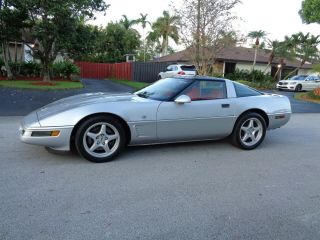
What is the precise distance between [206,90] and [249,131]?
1.11 meters

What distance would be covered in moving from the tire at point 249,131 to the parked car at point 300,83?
2006 centimetres

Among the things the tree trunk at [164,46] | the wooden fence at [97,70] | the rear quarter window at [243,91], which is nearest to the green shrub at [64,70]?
the wooden fence at [97,70]

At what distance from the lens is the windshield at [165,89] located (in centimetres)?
506

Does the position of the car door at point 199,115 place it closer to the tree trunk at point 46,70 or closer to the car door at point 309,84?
the tree trunk at point 46,70

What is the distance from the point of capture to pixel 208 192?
368cm

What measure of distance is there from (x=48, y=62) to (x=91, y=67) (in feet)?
47.2

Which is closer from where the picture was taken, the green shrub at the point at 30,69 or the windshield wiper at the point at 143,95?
the windshield wiper at the point at 143,95

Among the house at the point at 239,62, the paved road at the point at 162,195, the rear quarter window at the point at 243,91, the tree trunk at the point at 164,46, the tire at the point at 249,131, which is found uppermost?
the tree trunk at the point at 164,46

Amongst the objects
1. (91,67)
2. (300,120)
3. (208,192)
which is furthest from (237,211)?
(91,67)

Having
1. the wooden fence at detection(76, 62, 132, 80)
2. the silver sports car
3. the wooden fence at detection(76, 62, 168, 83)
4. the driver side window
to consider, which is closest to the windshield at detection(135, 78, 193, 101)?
the silver sports car

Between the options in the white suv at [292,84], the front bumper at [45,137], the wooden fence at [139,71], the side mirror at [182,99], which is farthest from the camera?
the wooden fence at [139,71]

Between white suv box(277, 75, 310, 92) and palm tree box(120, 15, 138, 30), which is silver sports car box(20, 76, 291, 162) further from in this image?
palm tree box(120, 15, 138, 30)

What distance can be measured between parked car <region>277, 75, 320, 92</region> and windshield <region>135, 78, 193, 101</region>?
20.8 metres

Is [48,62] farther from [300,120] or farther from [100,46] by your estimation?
[100,46]
